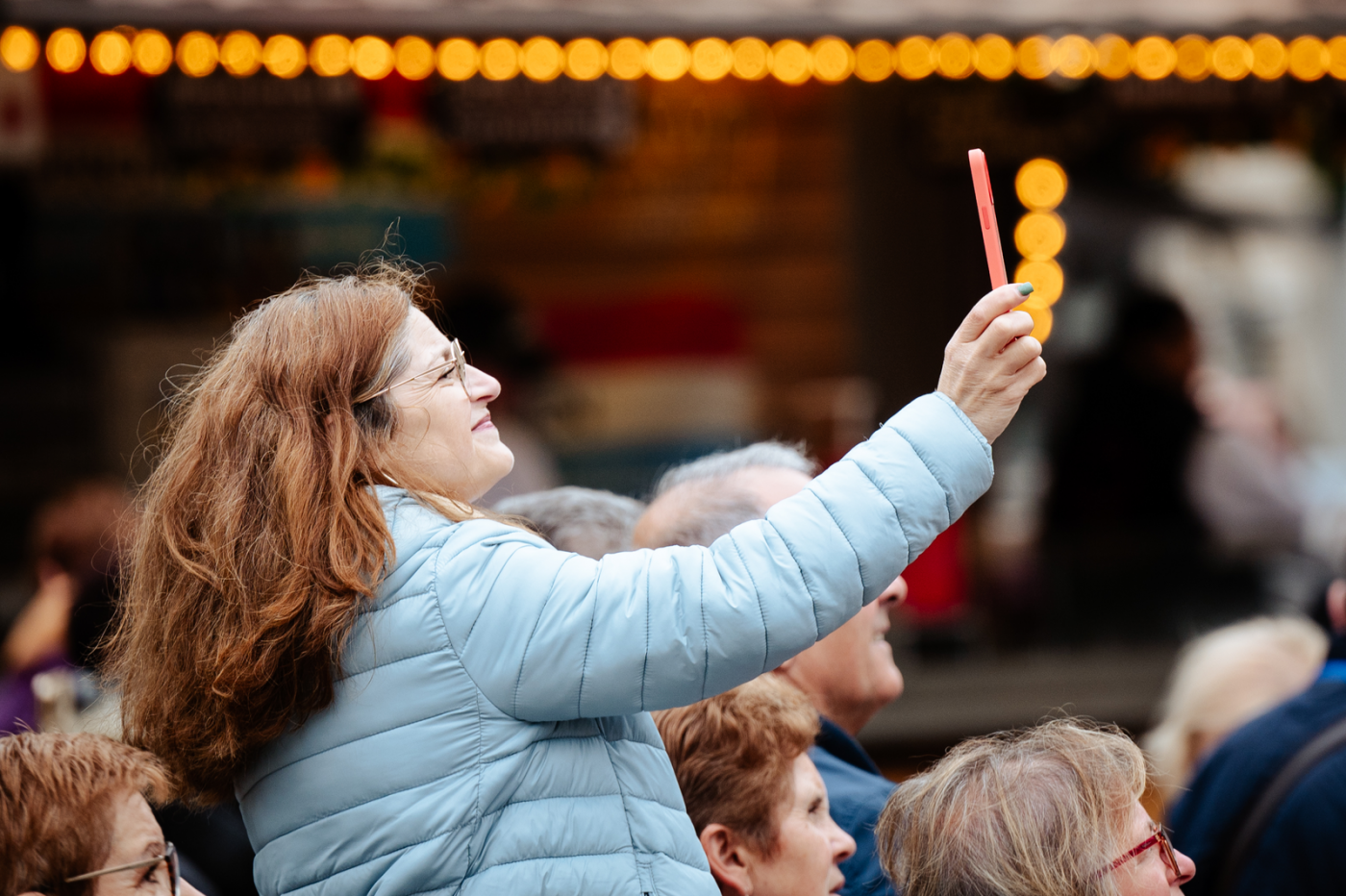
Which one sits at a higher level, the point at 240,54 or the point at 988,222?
the point at 240,54

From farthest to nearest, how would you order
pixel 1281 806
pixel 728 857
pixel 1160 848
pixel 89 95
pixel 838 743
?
1. pixel 89 95
2. pixel 1281 806
3. pixel 838 743
4. pixel 728 857
5. pixel 1160 848

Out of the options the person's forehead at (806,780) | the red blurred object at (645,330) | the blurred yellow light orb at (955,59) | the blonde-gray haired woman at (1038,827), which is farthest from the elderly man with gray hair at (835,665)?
the red blurred object at (645,330)

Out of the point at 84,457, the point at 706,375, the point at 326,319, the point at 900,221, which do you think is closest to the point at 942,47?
the point at 900,221

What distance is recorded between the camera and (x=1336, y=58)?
5754 mm

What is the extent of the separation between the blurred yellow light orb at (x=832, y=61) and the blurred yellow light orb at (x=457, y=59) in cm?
128

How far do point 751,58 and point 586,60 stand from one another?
647mm

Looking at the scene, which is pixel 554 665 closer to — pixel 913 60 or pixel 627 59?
pixel 627 59

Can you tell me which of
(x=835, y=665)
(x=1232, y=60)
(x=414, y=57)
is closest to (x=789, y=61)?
(x=414, y=57)

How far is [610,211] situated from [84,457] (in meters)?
3.19

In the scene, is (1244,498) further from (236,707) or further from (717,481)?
(236,707)

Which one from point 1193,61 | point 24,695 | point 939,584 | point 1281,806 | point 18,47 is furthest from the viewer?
point 939,584

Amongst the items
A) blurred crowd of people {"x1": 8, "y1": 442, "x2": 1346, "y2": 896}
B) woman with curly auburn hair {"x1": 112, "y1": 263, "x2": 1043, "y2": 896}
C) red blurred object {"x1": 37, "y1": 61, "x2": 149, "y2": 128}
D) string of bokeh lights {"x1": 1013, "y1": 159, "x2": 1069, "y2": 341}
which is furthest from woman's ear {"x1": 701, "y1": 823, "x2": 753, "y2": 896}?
red blurred object {"x1": 37, "y1": 61, "x2": 149, "y2": 128}

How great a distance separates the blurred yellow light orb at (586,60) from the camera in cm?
530

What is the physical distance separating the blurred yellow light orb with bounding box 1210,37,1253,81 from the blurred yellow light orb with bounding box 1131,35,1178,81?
0.17 m
